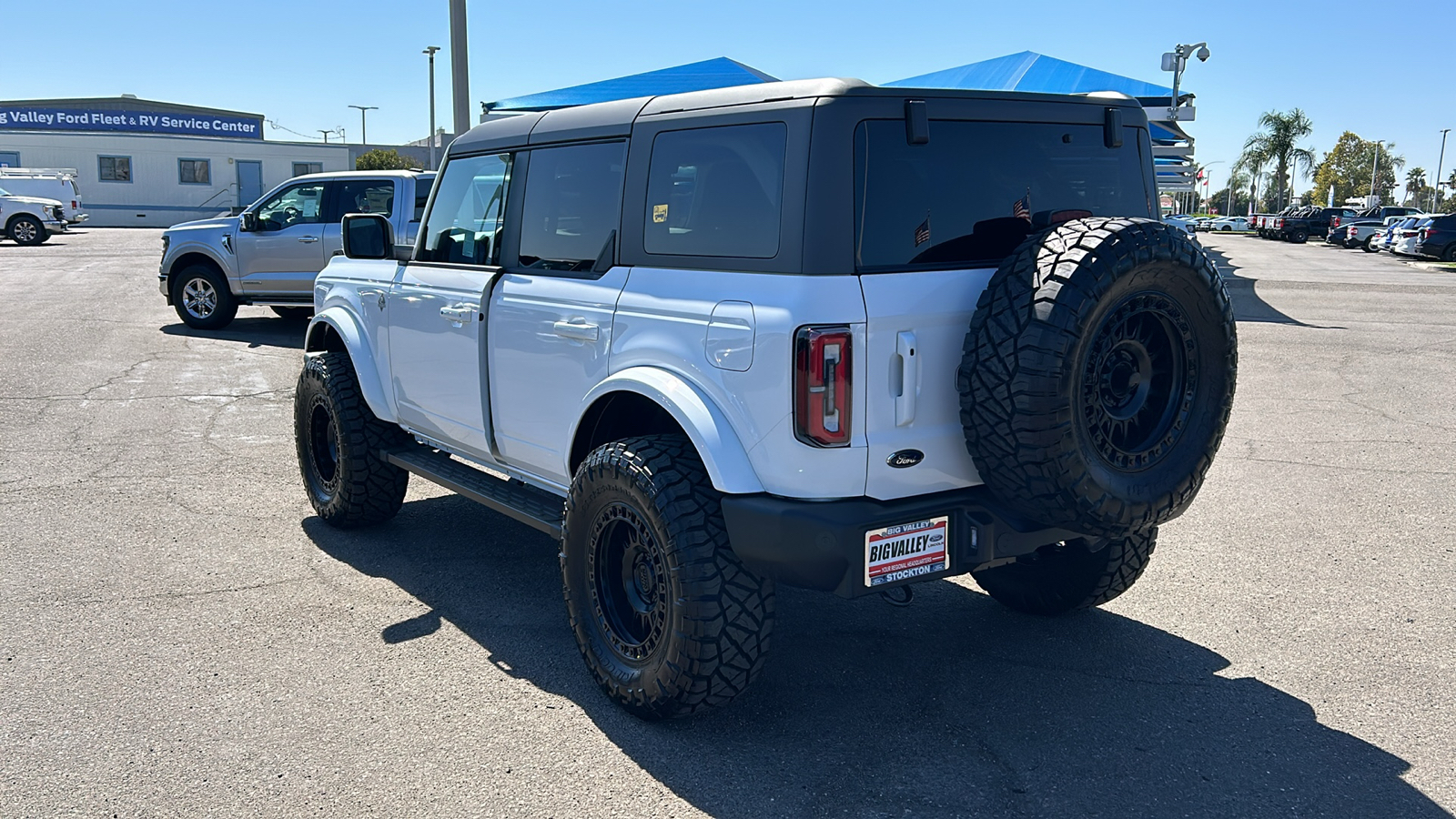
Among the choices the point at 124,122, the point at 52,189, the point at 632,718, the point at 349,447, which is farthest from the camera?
the point at 124,122

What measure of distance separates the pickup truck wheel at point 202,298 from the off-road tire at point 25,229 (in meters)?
21.2

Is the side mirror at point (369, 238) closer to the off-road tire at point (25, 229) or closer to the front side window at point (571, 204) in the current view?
the front side window at point (571, 204)

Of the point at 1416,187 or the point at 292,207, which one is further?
the point at 1416,187

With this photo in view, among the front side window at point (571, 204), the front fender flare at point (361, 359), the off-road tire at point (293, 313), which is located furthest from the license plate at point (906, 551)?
the off-road tire at point (293, 313)

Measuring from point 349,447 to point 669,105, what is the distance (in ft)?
8.89

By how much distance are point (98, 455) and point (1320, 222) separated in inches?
2237

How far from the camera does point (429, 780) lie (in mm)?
3402

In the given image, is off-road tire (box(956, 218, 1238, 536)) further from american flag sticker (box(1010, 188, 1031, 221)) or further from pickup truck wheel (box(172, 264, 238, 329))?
pickup truck wheel (box(172, 264, 238, 329))

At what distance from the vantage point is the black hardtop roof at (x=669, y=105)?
3.48 m

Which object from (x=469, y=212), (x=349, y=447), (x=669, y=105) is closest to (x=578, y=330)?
(x=669, y=105)

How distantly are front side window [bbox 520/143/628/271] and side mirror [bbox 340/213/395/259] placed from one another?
1.26m

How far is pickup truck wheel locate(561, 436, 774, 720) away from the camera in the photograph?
3525mm

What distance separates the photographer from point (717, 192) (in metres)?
3.75

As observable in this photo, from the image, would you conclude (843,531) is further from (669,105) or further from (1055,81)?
(1055,81)
